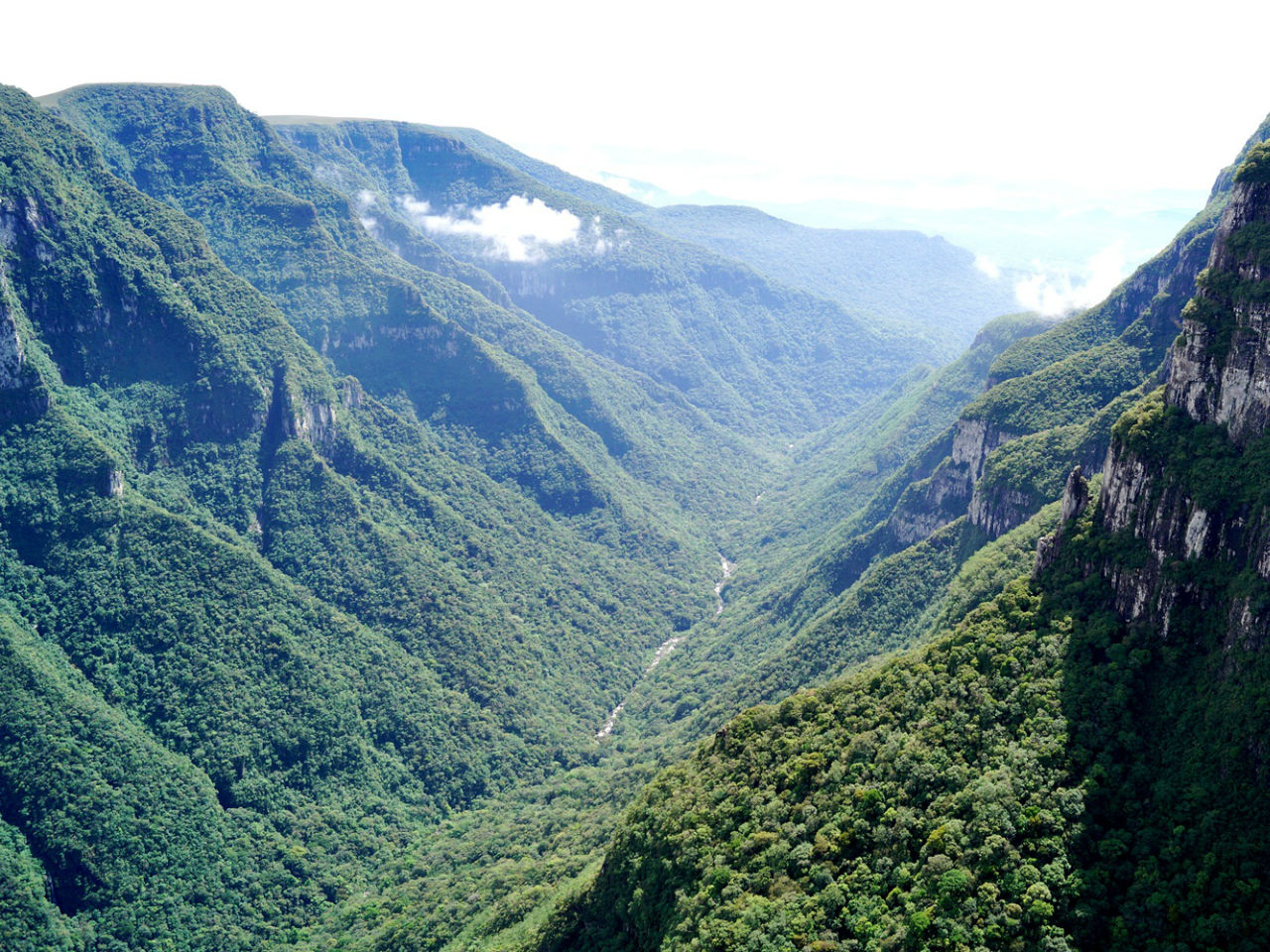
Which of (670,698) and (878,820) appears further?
(670,698)

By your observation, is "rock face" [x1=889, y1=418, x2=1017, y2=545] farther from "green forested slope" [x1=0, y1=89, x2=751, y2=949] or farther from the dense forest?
"green forested slope" [x1=0, y1=89, x2=751, y2=949]

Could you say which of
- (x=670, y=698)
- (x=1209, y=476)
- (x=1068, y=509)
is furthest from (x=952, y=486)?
(x=1209, y=476)

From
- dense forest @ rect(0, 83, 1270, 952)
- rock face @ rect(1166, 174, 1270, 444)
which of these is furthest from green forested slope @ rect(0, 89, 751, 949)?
rock face @ rect(1166, 174, 1270, 444)

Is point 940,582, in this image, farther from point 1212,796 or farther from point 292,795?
point 292,795

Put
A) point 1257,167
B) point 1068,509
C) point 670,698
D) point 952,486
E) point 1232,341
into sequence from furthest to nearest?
point 670,698
point 952,486
point 1068,509
point 1257,167
point 1232,341

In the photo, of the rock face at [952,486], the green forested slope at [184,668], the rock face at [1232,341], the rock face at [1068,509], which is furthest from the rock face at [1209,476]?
the green forested slope at [184,668]

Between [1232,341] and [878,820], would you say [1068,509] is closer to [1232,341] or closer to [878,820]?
[1232,341]

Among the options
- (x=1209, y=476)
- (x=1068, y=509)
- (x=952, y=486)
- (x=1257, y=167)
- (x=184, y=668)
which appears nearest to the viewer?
(x=1209, y=476)

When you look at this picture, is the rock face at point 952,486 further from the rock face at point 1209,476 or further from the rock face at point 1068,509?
the rock face at point 1209,476
